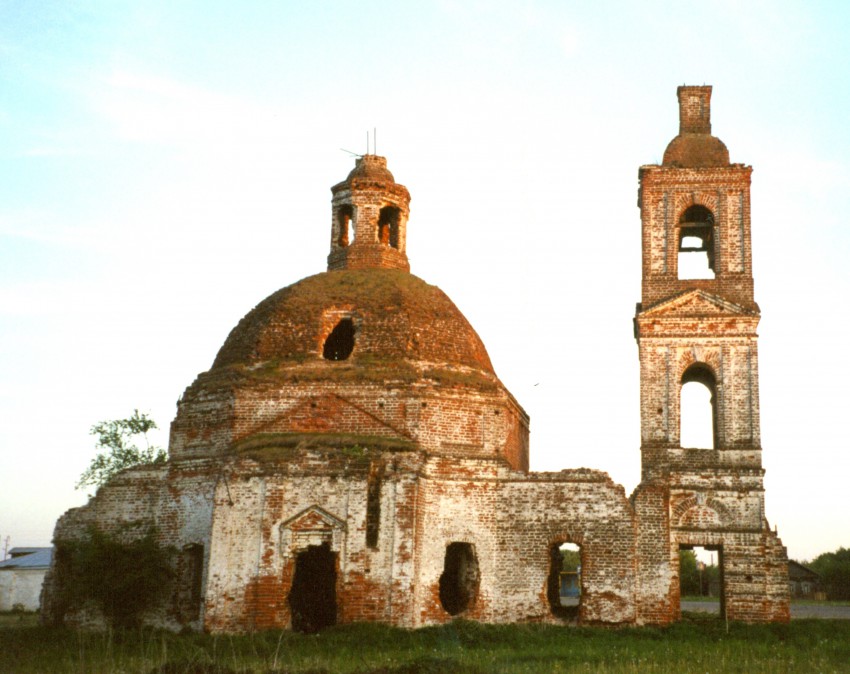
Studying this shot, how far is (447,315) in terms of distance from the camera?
20.3 m

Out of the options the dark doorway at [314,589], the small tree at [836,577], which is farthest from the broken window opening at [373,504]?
the small tree at [836,577]

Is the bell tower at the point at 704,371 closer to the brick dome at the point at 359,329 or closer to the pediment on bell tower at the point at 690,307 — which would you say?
the pediment on bell tower at the point at 690,307

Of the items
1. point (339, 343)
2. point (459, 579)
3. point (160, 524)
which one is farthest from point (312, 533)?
point (339, 343)

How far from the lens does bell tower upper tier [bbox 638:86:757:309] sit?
19.5 metres

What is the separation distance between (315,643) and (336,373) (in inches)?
214

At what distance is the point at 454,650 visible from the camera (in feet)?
47.7

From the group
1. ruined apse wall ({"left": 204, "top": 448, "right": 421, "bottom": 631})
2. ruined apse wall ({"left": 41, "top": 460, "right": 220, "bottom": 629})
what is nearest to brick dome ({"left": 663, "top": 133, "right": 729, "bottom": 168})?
ruined apse wall ({"left": 204, "top": 448, "right": 421, "bottom": 631})

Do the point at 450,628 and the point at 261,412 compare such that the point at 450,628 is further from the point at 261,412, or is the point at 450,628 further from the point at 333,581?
the point at 261,412

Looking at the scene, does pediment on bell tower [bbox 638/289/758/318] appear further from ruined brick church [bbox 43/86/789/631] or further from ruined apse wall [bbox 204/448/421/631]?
ruined apse wall [bbox 204/448/421/631]

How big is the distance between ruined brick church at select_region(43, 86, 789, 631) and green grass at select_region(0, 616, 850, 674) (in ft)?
2.49

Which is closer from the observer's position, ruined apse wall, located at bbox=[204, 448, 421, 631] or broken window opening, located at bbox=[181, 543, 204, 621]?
ruined apse wall, located at bbox=[204, 448, 421, 631]

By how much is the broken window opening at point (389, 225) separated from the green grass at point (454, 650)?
382 inches

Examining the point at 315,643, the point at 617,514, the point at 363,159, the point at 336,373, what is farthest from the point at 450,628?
the point at 363,159

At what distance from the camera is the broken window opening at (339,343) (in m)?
20.5
